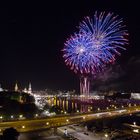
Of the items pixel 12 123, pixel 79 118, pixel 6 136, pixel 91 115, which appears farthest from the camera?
pixel 91 115

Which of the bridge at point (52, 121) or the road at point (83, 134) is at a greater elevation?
the bridge at point (52, 121)

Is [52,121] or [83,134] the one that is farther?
[83,134]

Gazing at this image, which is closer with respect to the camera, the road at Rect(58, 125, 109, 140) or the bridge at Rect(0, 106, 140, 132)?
the bridge at Rect(0, 106, 140, 132)

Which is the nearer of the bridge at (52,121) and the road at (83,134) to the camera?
the bridge at (52,121)

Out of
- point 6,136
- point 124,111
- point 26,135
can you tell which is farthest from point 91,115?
point 6,136

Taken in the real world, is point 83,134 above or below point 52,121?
below

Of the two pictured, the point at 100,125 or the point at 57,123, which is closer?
the point at 57,123

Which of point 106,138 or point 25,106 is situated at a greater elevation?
point 25,106

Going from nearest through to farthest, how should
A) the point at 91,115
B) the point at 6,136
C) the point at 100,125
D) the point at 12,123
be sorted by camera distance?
the point at 6,136 → the point at 12,123 → the point at 91,115 → the point at 100,125

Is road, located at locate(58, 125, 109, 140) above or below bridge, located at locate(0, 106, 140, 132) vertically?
below

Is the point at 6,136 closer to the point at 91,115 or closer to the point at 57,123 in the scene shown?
the point at 57,123
